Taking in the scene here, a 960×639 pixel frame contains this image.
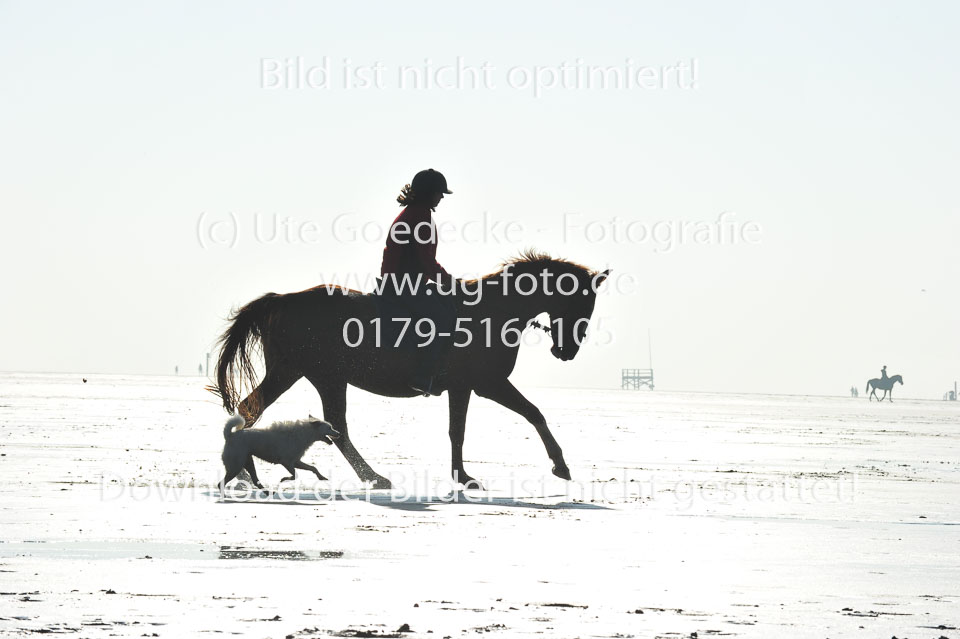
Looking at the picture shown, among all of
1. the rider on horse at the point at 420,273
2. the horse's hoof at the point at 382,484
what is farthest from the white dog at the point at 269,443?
the rider on horse at the point at 420,273

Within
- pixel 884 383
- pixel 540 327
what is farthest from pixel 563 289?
pixel 884 383

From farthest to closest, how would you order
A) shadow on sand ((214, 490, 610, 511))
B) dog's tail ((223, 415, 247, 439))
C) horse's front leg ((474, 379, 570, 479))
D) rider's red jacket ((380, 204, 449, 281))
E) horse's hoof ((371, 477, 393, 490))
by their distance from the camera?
horse's front leg ((474, 379, 570, 479)) → rider's red jacket ((380, 204, 449, 281)) → horse's hoof ((371, 477, 393, 490)) → dog's tail ((223, 415, 247, 439)) → shadow on sand ((214, 490, 610, 511))

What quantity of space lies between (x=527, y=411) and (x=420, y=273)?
1849mm

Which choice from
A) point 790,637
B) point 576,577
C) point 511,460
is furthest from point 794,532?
point 511,460

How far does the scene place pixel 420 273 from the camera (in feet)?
41.3

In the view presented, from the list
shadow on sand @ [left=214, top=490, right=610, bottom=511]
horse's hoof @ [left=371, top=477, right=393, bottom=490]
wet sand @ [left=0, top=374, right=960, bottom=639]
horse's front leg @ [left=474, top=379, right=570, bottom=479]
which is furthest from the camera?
horse's front leg @ [left=474, top=379, right=570, bottom=479]

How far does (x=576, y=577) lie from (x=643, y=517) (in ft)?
10.5

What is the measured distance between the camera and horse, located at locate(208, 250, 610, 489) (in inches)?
505

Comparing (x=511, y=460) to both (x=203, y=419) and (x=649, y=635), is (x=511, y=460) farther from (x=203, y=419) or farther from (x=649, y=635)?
(x=203, y=419)

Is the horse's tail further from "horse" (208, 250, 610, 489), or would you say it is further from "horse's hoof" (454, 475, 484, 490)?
"horse's hoof" (454, 475, 484, 490)

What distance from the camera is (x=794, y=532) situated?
913 centimetres

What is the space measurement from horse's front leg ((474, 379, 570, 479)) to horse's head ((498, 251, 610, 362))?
957 millimetres

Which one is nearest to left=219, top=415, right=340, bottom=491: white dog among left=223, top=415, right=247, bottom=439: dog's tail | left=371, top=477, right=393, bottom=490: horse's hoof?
left=223, top=415, right=247, bottom=439: dog's tail

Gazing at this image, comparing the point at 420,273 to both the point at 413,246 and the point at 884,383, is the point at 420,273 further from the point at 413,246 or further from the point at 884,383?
the point at 884,383
